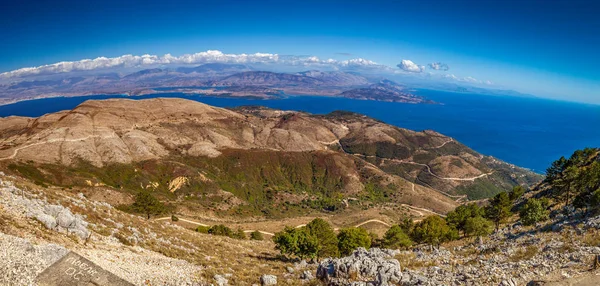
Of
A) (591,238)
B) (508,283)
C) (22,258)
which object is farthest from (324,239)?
(22,258)

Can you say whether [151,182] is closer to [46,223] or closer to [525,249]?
[46,223]

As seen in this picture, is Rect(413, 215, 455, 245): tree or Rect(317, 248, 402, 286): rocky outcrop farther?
Rect(413, 215, 455, 245): tree

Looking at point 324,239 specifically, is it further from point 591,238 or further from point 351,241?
point 591,238

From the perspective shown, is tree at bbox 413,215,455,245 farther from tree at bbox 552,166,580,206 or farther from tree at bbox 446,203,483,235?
tree at bbox 552,166,580,206

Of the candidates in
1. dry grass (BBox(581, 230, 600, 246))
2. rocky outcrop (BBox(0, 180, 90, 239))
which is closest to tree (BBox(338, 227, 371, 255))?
dry grass (BBox(581, 230, 600, 246))

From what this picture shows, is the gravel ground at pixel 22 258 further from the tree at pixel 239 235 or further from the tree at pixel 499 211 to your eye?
the tree at pixel 499 211

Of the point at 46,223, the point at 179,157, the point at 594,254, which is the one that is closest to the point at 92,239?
the point at 46,223
